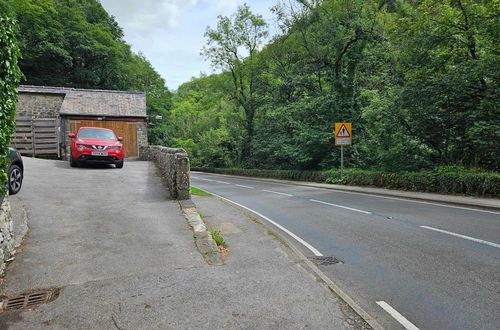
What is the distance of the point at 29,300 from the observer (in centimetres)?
396

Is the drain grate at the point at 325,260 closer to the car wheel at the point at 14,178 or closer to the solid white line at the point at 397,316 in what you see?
the solid white line at the point at 397,316

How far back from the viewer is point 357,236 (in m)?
Answer: 7.19

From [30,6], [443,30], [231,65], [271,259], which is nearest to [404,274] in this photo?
[271,259]

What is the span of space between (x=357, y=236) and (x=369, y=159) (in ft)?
51.6

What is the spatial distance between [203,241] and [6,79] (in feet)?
13.2

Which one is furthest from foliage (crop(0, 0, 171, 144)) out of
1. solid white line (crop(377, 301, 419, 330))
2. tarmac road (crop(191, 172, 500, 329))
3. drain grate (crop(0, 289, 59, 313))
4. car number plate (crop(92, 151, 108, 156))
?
solid white line (crop(377, 301, 419, 330))

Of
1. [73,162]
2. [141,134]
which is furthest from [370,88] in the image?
[73,162]

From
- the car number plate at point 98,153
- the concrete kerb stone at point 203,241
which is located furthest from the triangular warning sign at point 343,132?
the concrete kerb stone at point 203,241

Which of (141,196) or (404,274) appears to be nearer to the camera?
(404,274)

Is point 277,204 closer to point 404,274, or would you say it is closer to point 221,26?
point 404,274

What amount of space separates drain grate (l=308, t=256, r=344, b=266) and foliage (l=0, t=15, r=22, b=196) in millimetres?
4976

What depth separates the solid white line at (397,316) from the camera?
3490 mm

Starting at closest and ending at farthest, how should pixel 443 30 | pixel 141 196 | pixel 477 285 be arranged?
pixel 477 285, pixel 141 196, pixel 443 30

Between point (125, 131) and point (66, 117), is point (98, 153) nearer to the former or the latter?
point (125, 131)
